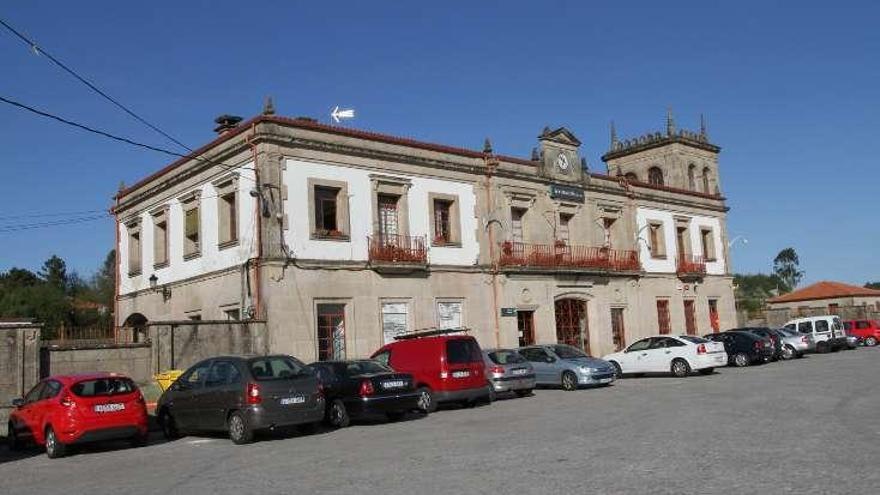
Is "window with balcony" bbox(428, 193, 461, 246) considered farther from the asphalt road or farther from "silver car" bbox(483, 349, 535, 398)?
the asphalt road

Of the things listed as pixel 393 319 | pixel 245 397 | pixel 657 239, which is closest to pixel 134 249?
pixel 393 319

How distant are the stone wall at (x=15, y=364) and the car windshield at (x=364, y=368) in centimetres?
750

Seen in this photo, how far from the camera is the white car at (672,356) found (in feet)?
81.0

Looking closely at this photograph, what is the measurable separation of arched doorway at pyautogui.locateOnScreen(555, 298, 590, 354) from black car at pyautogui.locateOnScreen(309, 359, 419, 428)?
53.0ft

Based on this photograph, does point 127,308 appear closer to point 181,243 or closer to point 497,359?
point 181,243

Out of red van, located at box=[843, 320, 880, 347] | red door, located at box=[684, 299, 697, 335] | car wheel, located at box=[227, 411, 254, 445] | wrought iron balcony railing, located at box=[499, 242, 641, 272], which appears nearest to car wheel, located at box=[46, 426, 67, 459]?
car wheel, located at box=[227, 411, 254, 445]

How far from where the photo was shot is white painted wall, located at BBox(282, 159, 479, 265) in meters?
23.2

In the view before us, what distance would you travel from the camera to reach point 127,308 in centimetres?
3070

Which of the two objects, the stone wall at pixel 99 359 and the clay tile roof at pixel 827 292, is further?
the clay tile roof at pixel 827 292

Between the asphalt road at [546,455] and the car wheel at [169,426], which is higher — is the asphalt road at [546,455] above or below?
below

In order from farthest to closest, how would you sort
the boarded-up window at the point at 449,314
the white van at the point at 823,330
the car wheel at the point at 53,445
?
the white van at the point at 823,330
the boarded-up window at the point at 449,314
the car wheel at the point at 53,445

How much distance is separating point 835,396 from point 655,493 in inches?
419

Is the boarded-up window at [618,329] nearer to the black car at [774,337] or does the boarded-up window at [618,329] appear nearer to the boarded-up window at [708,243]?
the black car at [774,337]

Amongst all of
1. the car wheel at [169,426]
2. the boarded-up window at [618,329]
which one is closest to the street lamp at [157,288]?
the car wheel at [169,426]
